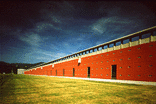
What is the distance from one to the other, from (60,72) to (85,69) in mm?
14992

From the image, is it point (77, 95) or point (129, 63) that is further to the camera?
point (129, 63)

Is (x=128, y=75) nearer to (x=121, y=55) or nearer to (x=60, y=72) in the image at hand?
(x=121, y=55)

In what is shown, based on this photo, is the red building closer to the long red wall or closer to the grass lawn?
the long red wall

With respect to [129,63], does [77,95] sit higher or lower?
lower

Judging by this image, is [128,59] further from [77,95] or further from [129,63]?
[77,95]

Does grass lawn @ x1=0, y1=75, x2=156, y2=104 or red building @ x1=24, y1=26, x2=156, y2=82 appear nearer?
grass lawn @ x1=0, y1=75, x2=156, y2=104

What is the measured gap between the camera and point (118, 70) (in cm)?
1541

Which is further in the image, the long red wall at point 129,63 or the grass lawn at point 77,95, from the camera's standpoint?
the long red wall at point 129,63

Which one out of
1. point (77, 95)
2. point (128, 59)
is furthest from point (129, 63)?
point (77, 95)

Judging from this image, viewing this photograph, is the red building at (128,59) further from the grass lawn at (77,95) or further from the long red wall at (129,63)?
the grass lawn at (77,95)

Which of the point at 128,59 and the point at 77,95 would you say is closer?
the point at 77,95

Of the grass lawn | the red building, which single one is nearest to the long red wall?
the red building

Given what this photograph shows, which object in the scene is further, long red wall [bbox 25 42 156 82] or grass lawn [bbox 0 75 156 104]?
long red wall [bbox 25 42 156 82]

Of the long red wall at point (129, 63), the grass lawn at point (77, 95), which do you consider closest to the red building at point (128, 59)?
the long red wall at point (129, 63)
